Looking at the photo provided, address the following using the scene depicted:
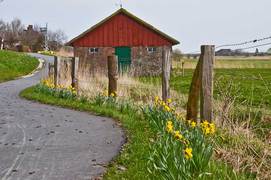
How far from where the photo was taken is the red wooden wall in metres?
37.6

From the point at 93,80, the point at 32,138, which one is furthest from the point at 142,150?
the point at 93,80

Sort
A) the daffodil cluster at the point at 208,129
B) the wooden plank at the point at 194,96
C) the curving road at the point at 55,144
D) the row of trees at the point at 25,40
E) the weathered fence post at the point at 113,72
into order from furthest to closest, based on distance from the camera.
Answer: the row of trees at the point at 25,40 < the weathered fence post at the point at 113,72 < the wooden plank at the point at 194,96 < the curving road at the point at 55,144 < the daffodil cluster at the point at 208,129

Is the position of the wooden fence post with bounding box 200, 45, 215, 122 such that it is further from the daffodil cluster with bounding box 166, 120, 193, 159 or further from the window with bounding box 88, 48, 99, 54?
the window with bounding box 88, 48, 99, 54

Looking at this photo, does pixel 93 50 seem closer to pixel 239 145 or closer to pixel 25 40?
pixel 239 145

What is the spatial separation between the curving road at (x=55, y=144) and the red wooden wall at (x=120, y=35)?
25.9m

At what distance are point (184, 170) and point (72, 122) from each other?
6047 millimetres

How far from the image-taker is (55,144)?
25.3 feet

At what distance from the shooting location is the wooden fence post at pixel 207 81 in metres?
7.42

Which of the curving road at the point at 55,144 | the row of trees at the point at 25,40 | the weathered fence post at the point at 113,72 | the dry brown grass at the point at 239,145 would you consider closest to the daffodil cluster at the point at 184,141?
the dry brown grass at the point at 239,145

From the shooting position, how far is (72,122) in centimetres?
1034

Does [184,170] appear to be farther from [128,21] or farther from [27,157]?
[128,21]

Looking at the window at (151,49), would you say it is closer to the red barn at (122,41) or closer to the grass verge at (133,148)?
the red barn at (122,41)

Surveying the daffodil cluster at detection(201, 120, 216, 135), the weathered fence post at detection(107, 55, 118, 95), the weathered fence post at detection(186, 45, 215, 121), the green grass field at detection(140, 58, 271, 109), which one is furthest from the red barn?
the daffodil cluster at detection(201, 120, 216, 135)

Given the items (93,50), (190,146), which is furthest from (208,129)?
(93,50)
